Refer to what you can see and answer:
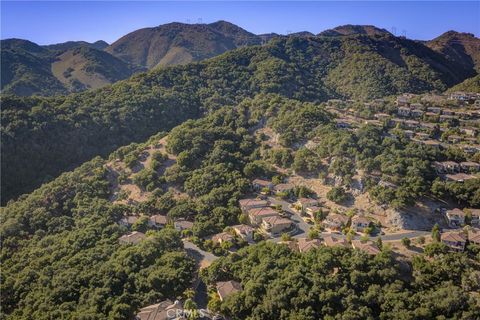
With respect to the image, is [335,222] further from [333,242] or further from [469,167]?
[469,167]

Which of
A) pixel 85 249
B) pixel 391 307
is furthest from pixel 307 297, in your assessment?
pixel 85 249

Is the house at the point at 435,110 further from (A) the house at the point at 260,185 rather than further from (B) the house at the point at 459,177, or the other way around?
(A) the house at the point at 260,185

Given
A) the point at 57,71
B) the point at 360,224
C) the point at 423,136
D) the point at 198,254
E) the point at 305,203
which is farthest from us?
the point at 57,71

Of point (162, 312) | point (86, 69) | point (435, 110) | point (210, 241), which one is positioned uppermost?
point (86, 69)

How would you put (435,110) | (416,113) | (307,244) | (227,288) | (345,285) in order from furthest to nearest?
(435,110)
(416,113)
(307,244)
(227,288)
(345,285)

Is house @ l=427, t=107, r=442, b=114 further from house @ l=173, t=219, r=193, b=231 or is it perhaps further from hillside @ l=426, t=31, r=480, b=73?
hillside @ l=426, t=31, r=480, b=73

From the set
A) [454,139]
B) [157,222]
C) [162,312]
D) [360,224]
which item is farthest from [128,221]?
[454,139]

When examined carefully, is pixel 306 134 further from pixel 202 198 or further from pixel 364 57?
pixel 364 57
